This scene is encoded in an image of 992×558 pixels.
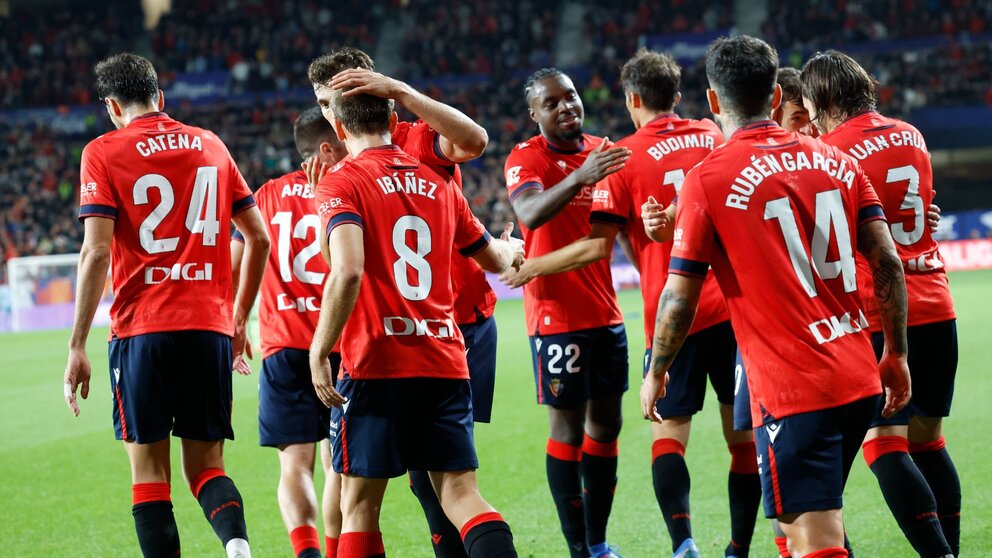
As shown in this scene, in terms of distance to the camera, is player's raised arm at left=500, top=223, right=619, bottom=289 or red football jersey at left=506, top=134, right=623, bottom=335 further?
red football jersey at left=506, top=134, right=623, bottom=335

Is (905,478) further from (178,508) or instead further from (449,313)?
(178,508)

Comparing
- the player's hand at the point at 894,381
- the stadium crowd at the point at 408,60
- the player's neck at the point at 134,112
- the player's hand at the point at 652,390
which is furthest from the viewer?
the stadium crowd at the point at 408,60

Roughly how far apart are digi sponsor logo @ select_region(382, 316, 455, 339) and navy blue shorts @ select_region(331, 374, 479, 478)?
0.54 ft


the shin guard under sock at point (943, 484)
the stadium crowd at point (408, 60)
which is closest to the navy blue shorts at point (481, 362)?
the shin guard under sock at point (943, 484)

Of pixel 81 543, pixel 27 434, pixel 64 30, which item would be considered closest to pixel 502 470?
pixel 81 543

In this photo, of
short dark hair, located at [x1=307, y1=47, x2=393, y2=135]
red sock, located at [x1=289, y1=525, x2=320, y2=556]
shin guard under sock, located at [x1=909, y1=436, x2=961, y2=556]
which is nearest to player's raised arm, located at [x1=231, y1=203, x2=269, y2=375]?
red sock, located at [x1=289, y1=525, x2=320, y2=556]

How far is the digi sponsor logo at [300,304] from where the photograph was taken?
5238 mm

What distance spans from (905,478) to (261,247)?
2.99m

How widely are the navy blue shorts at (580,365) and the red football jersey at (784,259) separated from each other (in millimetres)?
1930

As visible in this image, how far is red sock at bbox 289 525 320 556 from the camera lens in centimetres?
494

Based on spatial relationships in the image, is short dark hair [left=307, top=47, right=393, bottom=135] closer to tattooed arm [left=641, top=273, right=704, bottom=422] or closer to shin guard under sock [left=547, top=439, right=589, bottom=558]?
tattooed arm [left=641, top=273, right=704, bottom=422]

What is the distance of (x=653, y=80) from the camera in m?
5.15

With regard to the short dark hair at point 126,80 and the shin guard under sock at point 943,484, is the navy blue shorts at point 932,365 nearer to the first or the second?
the shin guard under sock at point 943,484

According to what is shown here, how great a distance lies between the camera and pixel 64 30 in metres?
39.1
